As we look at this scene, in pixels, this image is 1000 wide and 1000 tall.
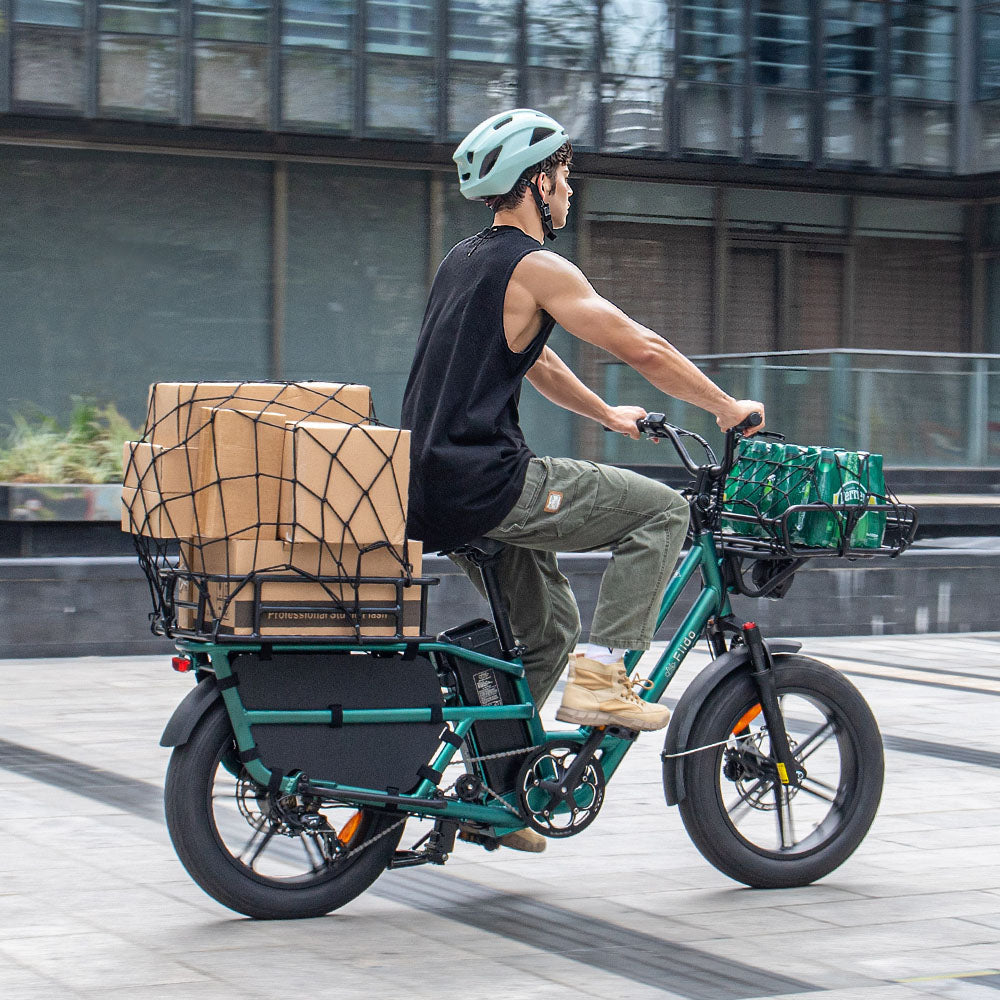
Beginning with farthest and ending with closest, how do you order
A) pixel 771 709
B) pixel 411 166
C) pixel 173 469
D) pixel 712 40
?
1. pixel 712 40
2. pixel 411 166
3. pixel 771 709
4. pixel 173 469

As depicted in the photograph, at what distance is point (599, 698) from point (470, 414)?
0.84 meters

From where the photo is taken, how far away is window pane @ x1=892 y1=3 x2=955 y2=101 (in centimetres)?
1973

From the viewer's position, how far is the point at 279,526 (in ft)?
14.5

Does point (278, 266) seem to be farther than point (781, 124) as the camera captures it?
No

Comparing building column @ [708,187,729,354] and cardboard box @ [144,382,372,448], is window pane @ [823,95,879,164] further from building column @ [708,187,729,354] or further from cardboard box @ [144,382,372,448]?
cardboard box @ [144,382,372,448]

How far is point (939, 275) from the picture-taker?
21.8 meters

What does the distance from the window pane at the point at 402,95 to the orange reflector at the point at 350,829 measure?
1367cm

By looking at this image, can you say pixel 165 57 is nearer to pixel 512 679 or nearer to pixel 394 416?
pixel 394 416

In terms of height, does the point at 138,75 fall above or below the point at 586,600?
above

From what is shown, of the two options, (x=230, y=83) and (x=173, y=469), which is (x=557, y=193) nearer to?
(x=173, y=469)

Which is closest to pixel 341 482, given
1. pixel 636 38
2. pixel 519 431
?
pixel 519 431

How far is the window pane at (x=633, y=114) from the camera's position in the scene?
1852 centimetres

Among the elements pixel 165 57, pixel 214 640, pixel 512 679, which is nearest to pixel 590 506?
pixel 512 679

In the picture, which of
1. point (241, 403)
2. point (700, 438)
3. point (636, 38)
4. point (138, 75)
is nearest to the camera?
point (241, 403)
